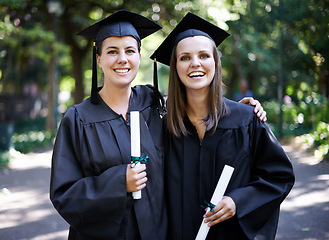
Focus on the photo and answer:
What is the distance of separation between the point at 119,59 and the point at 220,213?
115 centimetres

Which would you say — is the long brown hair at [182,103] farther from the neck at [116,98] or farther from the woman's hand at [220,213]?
the woman's hand at [220,213]

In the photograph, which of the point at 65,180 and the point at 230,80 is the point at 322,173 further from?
the point at 230,80

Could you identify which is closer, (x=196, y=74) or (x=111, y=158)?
(x=111, y=158)

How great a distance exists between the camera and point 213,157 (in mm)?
2346

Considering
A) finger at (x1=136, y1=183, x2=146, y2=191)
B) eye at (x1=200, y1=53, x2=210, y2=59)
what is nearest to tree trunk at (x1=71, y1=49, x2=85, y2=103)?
eye at (x1=200, y1=53, x2=210, y2=59)

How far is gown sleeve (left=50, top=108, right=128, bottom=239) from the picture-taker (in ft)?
6.93

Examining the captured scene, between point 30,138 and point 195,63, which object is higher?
point 195,63

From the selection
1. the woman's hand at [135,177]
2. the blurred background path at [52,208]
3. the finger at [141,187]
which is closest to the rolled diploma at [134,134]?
the woman's hand at [135,177]

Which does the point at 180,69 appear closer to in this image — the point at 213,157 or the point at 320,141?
the point at 213,157

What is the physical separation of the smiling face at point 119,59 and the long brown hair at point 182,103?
29cm

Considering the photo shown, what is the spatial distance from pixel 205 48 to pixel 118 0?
11099 millimetres

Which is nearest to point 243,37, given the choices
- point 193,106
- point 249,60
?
point 249,60

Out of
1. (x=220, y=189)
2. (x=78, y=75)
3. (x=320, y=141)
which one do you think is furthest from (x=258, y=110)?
(x=78, y=75)

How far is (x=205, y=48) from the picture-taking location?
2404 mm
